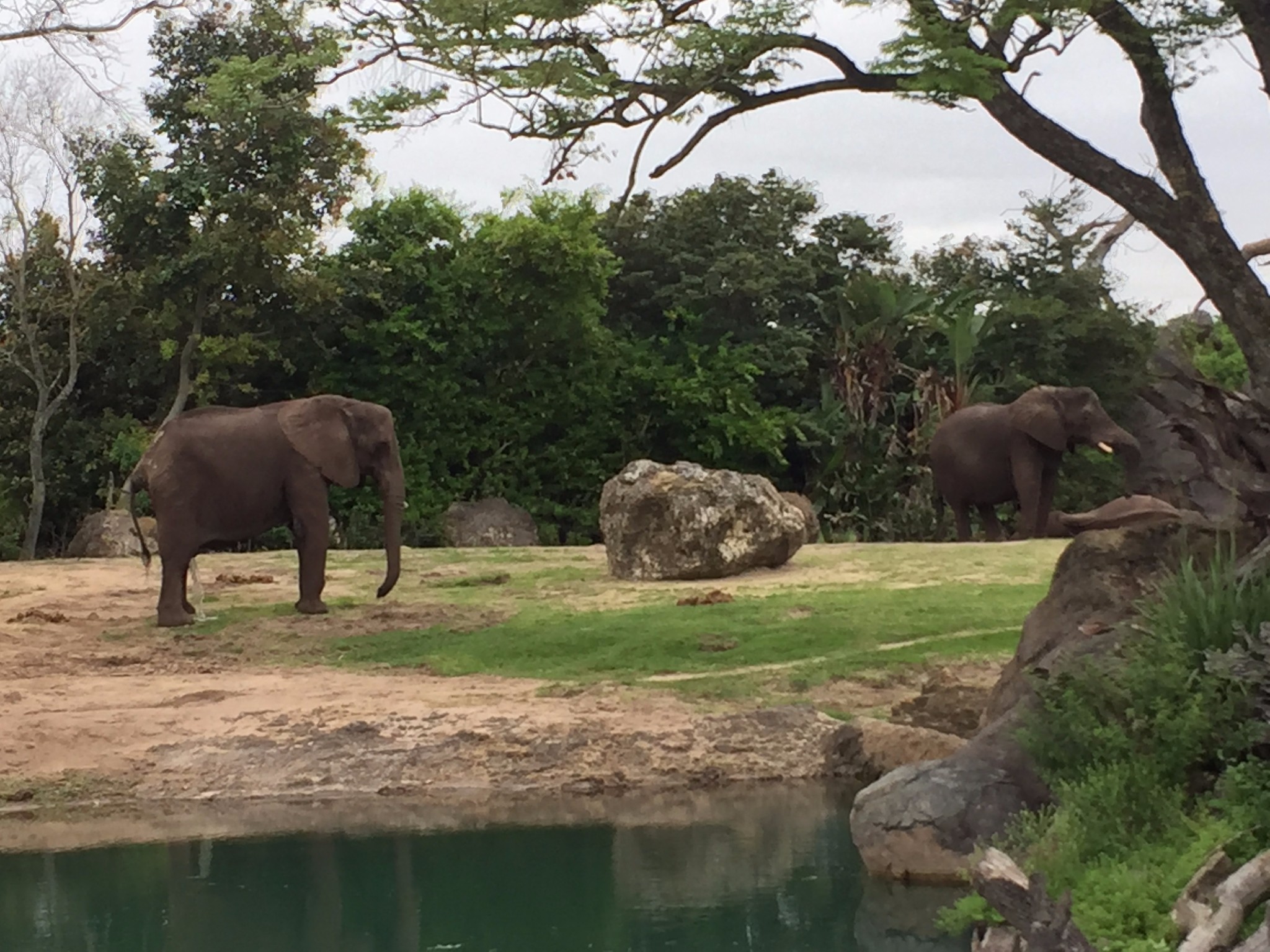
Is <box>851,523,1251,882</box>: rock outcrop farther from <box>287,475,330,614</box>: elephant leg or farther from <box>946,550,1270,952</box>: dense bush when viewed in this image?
<box>287,475,330,614</box>: elephant leg

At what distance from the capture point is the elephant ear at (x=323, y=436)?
13289mm

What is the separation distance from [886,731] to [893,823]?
7.13 ft

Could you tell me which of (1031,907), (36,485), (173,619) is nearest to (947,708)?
(1031,907)

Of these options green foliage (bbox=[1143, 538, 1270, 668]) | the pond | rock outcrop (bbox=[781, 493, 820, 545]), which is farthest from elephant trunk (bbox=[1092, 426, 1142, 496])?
green foliage (bbox=[1143, 538, 1270, 668])

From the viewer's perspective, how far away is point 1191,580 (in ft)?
20.8

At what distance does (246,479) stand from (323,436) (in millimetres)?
708

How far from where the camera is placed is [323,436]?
13375mm

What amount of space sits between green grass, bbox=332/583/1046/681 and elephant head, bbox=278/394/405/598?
1377mm

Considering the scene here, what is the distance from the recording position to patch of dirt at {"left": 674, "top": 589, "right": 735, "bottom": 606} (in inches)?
520

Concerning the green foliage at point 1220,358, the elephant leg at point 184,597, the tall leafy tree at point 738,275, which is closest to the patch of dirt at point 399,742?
the elephant leg at point 184,597

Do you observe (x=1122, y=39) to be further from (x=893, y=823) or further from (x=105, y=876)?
(x=105, y=876)

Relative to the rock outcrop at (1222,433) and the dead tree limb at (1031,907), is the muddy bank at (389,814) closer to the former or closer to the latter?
the rock outcrop at (1222,433)

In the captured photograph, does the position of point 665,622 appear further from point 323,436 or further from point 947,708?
point 947,708

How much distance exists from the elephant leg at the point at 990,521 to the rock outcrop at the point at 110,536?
999 centimetres
